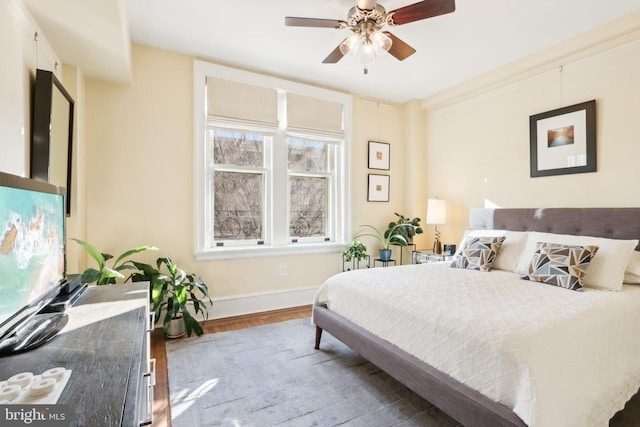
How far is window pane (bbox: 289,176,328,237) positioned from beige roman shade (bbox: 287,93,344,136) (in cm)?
61

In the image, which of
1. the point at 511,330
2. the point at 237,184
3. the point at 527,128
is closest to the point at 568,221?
the point at 527,128

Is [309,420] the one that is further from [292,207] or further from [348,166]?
[348,166]

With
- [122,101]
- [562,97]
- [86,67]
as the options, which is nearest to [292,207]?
[122,101]

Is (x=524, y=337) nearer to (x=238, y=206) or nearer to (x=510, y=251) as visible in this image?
(x=510, y=251)

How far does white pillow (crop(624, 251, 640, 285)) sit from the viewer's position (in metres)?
2.25

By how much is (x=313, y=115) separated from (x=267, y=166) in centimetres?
85

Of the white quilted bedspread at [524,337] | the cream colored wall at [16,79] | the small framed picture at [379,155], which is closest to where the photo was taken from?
the white quilted bedspread at [524,337]

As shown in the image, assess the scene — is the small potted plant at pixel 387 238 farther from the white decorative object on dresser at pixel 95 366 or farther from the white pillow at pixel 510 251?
the white decorative object on dresser at pixel 95 366

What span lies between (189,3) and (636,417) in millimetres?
3844

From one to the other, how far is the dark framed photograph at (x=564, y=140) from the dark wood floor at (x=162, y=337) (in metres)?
2.87

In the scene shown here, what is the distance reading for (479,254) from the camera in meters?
2.80

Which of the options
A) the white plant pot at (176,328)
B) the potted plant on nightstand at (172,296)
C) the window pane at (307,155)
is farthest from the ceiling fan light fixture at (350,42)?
the white plant pot at (176,328)

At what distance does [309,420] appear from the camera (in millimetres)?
1740

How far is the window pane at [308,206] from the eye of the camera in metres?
3.90
